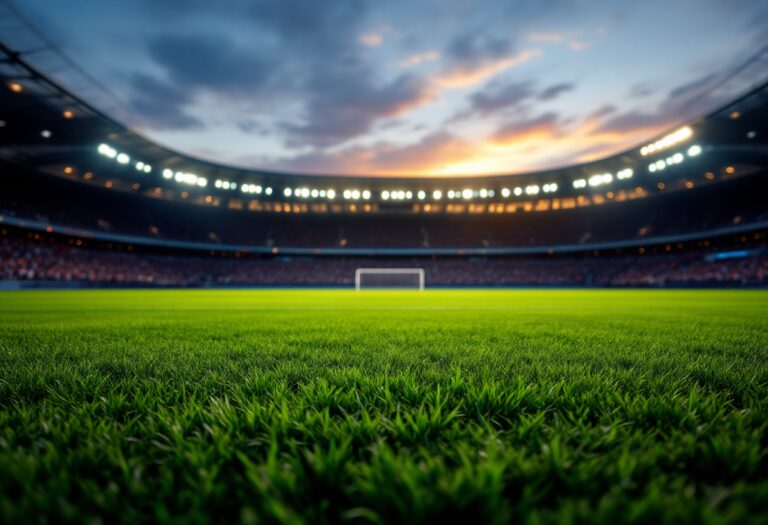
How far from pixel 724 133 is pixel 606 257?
65.0 feet

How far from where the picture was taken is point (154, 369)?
2.47m

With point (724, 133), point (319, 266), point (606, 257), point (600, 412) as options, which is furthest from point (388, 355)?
point (606, 257)

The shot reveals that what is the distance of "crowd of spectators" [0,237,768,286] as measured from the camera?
3123 cm

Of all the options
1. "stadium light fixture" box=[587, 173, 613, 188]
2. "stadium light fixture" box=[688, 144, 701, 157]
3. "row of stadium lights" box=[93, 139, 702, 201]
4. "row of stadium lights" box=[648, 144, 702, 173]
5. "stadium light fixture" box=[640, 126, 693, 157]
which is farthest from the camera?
"stadium light fixture" box=[587, 173, 613, 188]

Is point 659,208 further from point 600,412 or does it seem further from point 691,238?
point 600,412

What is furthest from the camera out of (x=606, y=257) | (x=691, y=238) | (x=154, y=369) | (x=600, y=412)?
(x=606, y=257)

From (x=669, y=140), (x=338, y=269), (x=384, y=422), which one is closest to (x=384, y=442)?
(x=384, y=422)

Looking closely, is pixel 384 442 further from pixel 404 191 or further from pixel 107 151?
pixel 404 191

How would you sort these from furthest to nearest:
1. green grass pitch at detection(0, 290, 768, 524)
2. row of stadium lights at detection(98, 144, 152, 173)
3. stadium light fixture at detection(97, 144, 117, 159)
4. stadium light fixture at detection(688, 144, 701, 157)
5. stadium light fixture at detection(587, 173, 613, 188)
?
1. stadium light fixture at detection(587, 173, 613, 188)
2. stadium light fixture at detection(688, 144, 701, 157)
3. row of stadium lights at detection(98, 144, 152, 173)
4. stadium light fixture at detection(97, 144, 117, 159)
5. green grass pitch at detection(0, 290, 768, 524)

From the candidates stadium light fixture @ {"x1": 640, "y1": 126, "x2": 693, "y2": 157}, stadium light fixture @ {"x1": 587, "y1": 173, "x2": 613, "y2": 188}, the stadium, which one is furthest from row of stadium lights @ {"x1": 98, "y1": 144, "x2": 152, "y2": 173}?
stadium light fixture @ {"x1": 587, "y1": 173, "x2": 613, "y2": 188}

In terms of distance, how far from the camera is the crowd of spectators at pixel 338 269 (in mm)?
31234

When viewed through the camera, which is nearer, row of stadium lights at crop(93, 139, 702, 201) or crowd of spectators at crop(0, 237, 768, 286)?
crowd of spectators at crop(0, 237, 768, 286)

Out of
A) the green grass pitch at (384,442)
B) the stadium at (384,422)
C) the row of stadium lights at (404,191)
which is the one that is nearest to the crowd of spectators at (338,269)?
the row of stadium lights at (404,191)

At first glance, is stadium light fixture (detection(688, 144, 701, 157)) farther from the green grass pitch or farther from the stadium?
the green grass pitch
